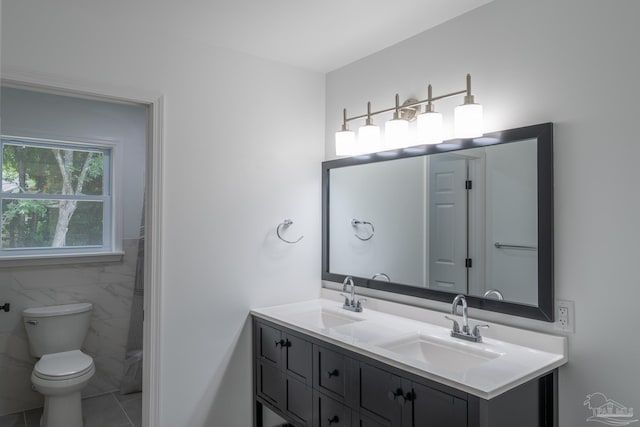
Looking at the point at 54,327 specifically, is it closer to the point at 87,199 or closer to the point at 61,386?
the point at 61,386

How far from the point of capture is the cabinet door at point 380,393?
1.70 metres

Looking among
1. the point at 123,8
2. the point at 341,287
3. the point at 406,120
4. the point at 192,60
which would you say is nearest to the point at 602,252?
the point at 406,120

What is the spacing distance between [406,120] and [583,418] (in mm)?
1605

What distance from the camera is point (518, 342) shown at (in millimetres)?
1849

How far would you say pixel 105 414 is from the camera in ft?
10.1

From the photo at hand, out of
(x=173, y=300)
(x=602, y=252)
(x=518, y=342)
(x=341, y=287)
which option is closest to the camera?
(x=602, y=252)

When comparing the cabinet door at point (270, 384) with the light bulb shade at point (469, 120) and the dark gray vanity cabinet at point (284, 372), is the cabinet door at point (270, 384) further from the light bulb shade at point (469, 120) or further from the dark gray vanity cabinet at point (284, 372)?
the light bulb shade at point (469, 120)

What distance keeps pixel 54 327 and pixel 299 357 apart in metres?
1.94

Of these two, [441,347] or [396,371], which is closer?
[396,371]

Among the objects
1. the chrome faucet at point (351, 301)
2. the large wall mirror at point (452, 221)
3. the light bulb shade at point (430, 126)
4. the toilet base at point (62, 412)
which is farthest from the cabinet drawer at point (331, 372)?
the toilet base at point (62, 412)

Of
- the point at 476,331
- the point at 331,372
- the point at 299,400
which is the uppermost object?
the point at 476,331

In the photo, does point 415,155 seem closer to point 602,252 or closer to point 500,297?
point 500,297

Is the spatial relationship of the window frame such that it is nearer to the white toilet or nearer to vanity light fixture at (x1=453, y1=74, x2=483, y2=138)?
the white toilet

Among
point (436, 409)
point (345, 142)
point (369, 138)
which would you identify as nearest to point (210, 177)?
point (345, 142)
